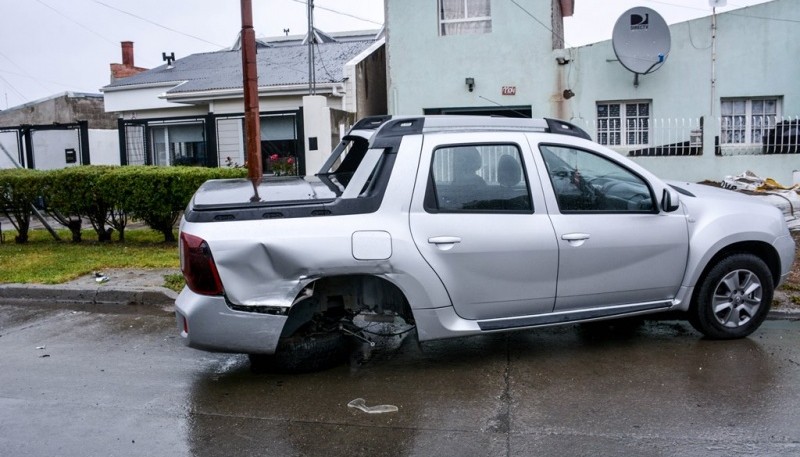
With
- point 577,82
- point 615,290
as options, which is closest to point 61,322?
point 615,290

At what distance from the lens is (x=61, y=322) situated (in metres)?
7.80

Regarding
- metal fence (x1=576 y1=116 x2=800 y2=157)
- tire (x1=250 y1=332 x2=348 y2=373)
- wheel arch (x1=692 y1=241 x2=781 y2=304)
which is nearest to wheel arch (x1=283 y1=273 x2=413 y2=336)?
tire (x1=250 y1=332 x2=348 y2=373)

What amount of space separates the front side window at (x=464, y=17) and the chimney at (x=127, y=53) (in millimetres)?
15090

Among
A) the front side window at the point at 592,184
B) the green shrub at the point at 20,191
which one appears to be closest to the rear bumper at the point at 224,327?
the front side window at the point at 592,184

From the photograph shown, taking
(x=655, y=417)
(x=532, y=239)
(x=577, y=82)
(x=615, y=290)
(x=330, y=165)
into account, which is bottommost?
(x=655, y=417)

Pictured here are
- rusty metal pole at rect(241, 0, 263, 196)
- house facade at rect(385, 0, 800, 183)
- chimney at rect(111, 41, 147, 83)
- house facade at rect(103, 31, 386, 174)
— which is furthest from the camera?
chimney at rect(111, 41, 147, 83)

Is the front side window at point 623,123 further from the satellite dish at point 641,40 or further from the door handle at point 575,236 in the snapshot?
the door handle at point 575,236

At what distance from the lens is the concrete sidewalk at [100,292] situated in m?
8.51

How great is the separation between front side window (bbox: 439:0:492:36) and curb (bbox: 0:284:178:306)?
10.8 meters

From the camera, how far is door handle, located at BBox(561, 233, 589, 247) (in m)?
5.63

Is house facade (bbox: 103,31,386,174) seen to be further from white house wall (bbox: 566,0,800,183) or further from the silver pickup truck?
the silver pickup truck

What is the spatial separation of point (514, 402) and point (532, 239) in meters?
1.19

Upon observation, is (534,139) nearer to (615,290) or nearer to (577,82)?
(615,290)

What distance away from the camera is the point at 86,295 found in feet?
28.6
